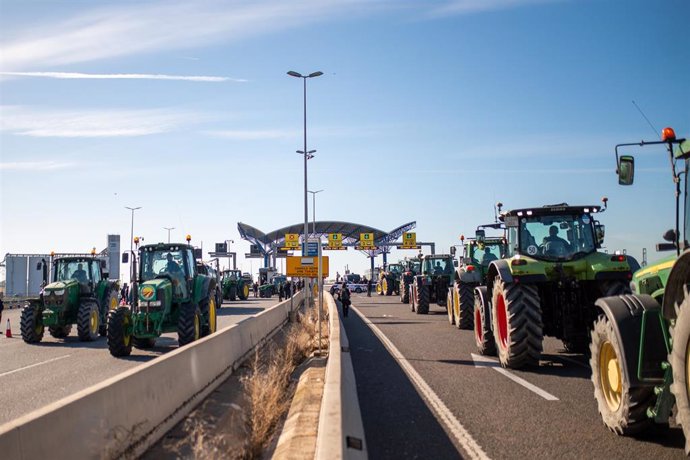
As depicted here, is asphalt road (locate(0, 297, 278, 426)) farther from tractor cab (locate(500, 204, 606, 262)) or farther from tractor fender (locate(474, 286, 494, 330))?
tractor cab (locate(500, 204, 606, 262))

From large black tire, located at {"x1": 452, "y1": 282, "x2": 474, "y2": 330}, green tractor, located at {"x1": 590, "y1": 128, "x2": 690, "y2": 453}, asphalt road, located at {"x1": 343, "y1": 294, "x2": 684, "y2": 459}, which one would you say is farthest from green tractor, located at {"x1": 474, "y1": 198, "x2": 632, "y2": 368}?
large black tire, located at {"x1": 452, "y1": 282, "x2": 474, "y2": 330}

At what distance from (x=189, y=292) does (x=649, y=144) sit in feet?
48.0

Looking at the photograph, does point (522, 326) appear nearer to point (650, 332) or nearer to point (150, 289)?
point (650, 332)

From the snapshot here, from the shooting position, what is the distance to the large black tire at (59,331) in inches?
870

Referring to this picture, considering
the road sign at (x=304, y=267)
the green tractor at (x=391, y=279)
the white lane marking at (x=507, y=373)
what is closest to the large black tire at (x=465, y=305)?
the road sign at (x=304, y=267)

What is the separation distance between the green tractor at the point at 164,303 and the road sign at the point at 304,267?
2604mm

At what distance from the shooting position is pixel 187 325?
1748 cm

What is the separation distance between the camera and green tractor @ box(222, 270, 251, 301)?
176ft

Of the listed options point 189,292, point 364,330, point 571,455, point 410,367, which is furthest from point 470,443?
point 364,330

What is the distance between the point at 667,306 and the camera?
619 cm

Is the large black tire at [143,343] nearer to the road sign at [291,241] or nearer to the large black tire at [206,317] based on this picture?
the large black tire at [206,317]

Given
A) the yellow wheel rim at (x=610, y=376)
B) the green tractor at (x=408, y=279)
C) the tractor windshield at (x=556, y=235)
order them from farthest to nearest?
the green tractor at (x=408, y=279) < the tractor windshield at (x=556, y=235) < the yellow wheel rim at (x=610, y=376)

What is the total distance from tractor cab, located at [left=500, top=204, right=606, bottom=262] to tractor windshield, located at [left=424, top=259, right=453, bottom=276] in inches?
727

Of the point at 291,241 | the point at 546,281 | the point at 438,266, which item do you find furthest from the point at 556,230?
the point at 291,241
